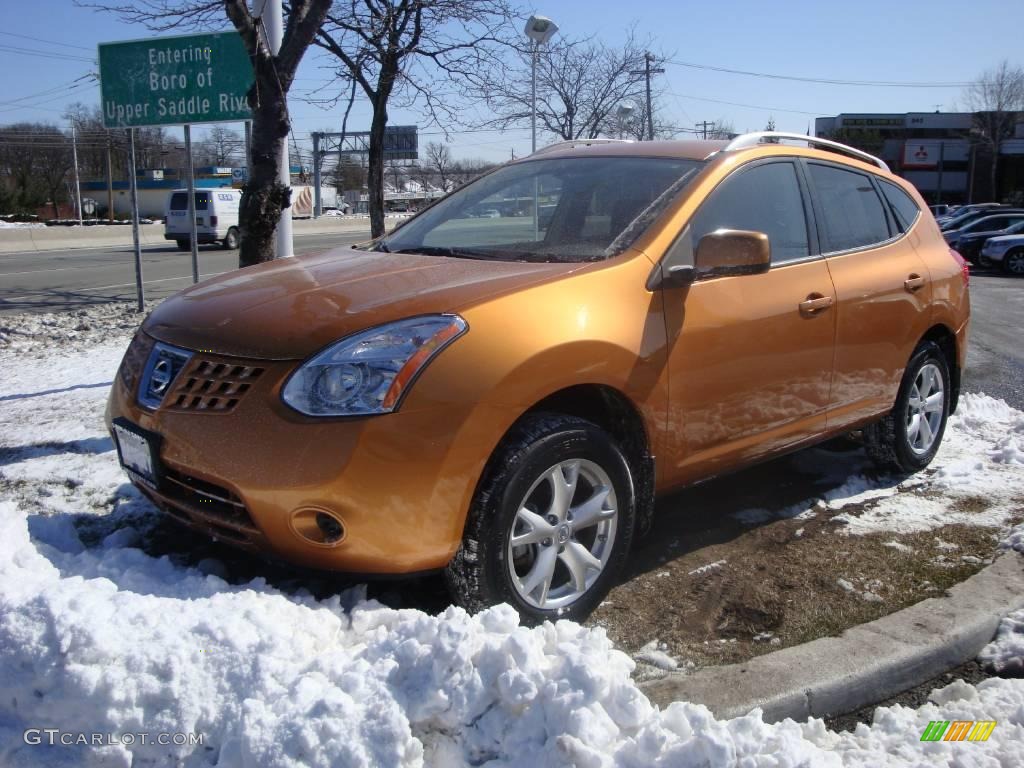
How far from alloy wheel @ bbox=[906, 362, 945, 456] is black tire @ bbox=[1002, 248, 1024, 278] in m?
19.7

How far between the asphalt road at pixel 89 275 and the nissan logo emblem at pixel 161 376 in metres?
7.74

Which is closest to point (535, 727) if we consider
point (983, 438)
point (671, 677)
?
point (671, 677)

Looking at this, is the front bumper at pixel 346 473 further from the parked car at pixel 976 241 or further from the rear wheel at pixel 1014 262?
the parked car at pixel 976 241

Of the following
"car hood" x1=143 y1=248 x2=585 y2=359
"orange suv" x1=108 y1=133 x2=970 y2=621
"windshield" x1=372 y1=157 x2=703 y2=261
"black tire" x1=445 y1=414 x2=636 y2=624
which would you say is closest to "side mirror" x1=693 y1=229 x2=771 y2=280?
"orange suv" x1=108 y1=133 x2=970 y2=621

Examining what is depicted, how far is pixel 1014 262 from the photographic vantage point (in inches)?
872

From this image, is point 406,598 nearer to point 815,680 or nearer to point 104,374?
point 815,680

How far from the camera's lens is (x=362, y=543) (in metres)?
2.68

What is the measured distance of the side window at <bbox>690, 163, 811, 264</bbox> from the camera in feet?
12.1

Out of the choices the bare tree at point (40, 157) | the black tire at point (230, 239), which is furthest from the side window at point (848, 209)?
the bare tree at point (40, 157)

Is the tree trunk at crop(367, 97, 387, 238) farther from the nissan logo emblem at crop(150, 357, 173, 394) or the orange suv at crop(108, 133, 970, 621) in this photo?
the nissan logo emblem at crop(150, 357, 173, 394)

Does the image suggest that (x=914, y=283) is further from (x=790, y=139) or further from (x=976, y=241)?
(x=976, y=241)

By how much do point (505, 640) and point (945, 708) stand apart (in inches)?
54.0

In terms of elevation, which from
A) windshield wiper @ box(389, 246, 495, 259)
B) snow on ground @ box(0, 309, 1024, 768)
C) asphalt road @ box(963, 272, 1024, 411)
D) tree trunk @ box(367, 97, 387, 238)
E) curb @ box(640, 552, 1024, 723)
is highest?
tree trunk @ box(367, 97, 387, 238)

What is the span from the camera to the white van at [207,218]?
27219mm
